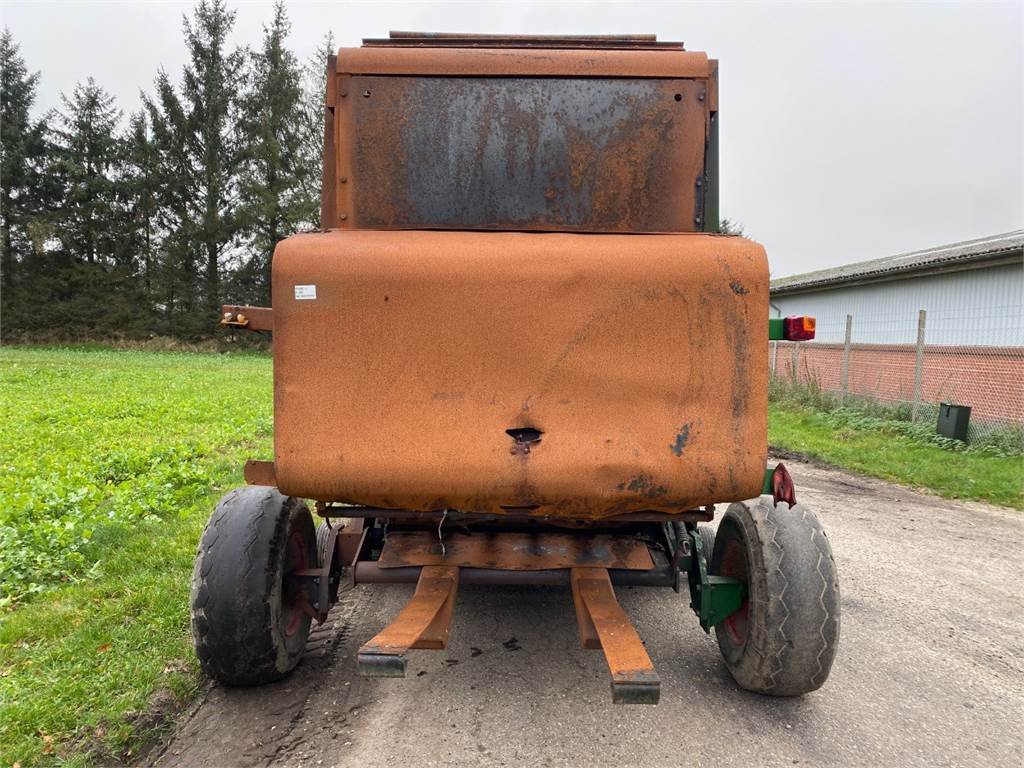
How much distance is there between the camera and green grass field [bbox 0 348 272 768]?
2727mm

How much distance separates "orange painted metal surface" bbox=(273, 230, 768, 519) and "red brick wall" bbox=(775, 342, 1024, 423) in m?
9.80

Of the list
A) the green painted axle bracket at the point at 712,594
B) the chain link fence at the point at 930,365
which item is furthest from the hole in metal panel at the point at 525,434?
the chain link fence at the point at 930,365

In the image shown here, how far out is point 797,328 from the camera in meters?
2.68

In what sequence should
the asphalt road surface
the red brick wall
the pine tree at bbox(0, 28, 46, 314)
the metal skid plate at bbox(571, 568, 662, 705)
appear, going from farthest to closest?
the pine tree at bbox(0, 28, 46, 314) < the red brick wall < the asphalt road surface < the metal skid plate at bbox(571, 568, 662, 705)

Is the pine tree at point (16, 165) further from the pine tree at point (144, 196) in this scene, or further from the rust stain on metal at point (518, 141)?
the rust stain on metal at point (518, 141)

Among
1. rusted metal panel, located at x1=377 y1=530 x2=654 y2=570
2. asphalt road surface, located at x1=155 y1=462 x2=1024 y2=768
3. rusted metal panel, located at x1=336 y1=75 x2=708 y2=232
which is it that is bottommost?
asphalt road surface, located at x1=155 y1=462 x2=1024 y2=768

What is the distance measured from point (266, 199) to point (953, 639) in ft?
134

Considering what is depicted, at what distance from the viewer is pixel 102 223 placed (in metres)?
38.6

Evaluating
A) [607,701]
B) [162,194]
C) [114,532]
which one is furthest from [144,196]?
[607,701]

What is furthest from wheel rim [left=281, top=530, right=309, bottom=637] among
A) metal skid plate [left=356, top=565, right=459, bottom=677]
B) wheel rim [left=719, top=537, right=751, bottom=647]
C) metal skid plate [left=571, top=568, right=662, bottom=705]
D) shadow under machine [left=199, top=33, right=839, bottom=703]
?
wheel rim [left=719, top=537, right=751, bottom=647]

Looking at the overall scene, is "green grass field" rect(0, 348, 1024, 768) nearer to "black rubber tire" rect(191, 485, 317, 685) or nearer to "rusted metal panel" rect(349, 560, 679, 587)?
"black rubber tire" rect(191, 485, 317, 685)

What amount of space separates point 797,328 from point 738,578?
1290 mm

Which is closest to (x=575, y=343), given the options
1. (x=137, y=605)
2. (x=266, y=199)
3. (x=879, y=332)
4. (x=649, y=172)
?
(x=649, y=172)

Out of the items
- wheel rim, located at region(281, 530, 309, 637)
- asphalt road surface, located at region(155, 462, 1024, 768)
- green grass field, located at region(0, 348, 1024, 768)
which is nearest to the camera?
asphalt road surface, located at region(155, 462, 1024, 768)
